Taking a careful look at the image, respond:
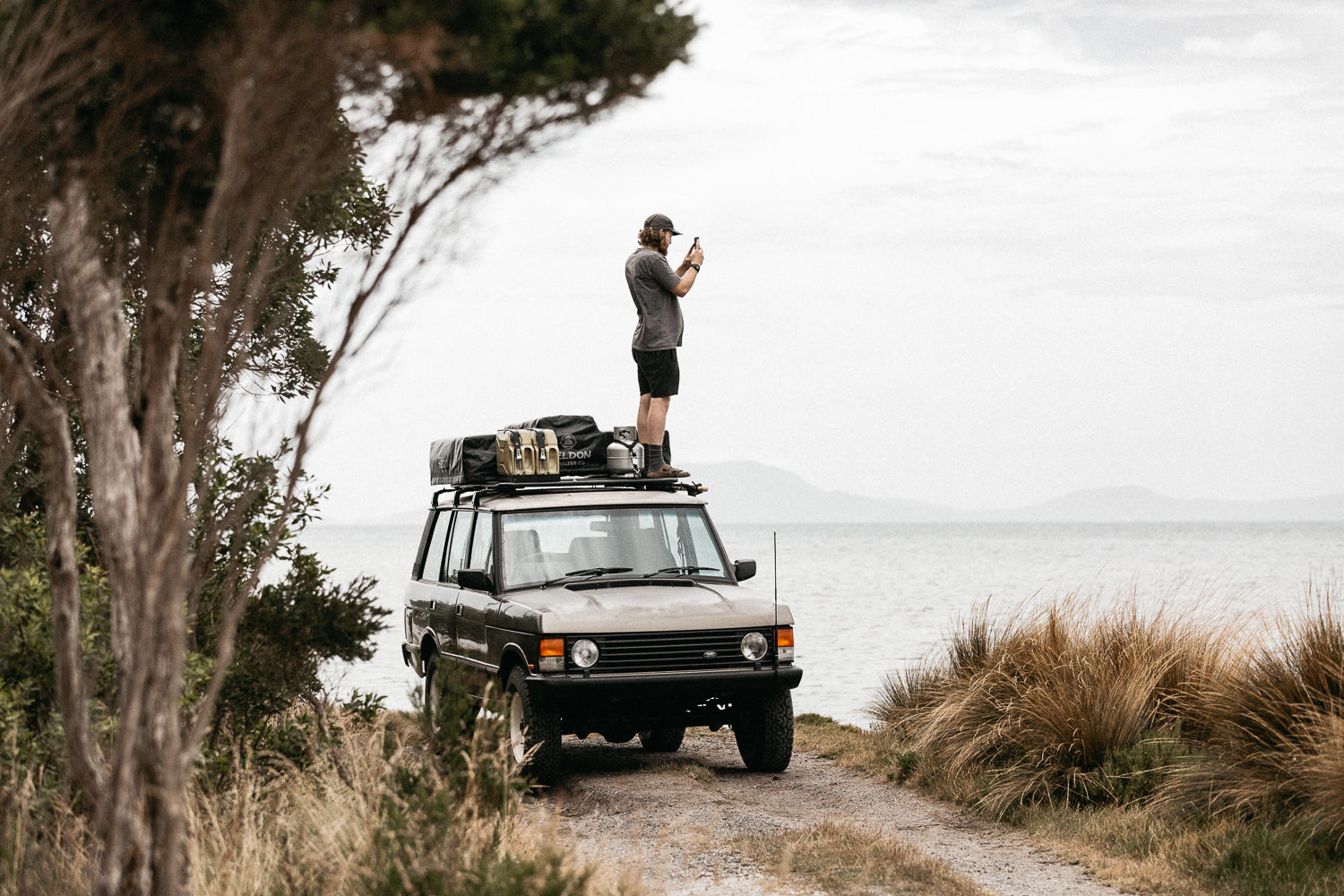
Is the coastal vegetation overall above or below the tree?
below

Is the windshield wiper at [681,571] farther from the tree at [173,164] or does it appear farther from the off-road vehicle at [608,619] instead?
the tree at [173,164]

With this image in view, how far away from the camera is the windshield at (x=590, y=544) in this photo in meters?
10.1

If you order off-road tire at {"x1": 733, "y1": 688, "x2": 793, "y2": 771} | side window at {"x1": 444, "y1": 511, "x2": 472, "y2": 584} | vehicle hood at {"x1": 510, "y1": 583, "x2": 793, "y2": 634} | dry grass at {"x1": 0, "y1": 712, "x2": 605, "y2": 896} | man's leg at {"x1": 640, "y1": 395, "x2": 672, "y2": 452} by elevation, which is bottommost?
off-road tire at {"x1": 733, "y1": 688, "x2": 793, "y2": 771}

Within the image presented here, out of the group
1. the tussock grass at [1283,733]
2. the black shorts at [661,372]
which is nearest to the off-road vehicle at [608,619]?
the black shorts at [661,372]

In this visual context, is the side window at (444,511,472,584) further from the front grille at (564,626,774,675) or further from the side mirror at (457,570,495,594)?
the front grille at (564,626,774,675)

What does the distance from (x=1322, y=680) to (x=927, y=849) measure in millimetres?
2278

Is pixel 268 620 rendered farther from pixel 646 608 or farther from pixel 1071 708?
pixel 1071 708

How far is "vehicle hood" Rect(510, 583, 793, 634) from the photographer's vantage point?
29.9ft

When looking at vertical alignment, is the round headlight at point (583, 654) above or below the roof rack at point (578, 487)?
below

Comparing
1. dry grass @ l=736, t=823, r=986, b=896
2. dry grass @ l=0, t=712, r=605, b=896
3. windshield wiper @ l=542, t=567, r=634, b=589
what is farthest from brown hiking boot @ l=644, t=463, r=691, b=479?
dry grass @ l=0, t=712, r=605, b=896

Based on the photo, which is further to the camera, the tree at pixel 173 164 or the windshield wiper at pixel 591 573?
the windshield wiper at pixel 591 573

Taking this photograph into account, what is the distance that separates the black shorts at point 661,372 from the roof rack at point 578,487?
0.82 m

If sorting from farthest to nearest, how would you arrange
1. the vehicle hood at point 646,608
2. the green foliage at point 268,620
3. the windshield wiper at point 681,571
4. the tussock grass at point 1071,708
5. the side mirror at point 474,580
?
the windshield wiper at point 681,571, the side mirror at point 474,580, the vehicle hood at point 646,608, the tussock grass at point 1071,708, the green foliage at point 268,620

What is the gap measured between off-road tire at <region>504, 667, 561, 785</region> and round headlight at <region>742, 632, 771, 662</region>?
133cm
